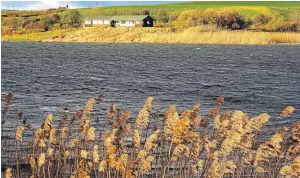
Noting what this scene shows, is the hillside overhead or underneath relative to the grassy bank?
overhead

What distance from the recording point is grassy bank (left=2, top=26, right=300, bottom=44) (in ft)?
346

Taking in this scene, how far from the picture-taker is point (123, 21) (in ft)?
424

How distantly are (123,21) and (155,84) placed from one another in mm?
90554

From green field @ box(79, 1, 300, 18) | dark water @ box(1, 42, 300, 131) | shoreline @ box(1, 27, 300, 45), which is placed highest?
green field @ box(79, 1, 300, 18)

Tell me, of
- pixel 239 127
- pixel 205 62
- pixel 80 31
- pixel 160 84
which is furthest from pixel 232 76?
pixel 80 31

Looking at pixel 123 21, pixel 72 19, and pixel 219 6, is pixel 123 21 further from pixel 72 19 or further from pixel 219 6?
pixel 219 6

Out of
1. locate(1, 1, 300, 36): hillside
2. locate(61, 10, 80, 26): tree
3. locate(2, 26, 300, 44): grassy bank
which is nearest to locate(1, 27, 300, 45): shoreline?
locate(2, 26, 300, 44): grassy bank

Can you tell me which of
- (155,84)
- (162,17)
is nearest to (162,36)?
(162,17)

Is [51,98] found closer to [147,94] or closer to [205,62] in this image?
[147,94]

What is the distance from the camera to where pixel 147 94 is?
3438 centimetres

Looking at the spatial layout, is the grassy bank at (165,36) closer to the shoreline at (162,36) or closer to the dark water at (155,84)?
the shoreline at (162,36)

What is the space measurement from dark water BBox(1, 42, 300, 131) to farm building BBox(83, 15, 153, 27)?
61.7 metres

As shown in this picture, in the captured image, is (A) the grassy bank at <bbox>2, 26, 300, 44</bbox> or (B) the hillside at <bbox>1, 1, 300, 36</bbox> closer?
(A) the grassy bank at <bbox>2, 26, 300, 44</bbox>

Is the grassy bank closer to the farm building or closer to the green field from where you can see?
the farm building
